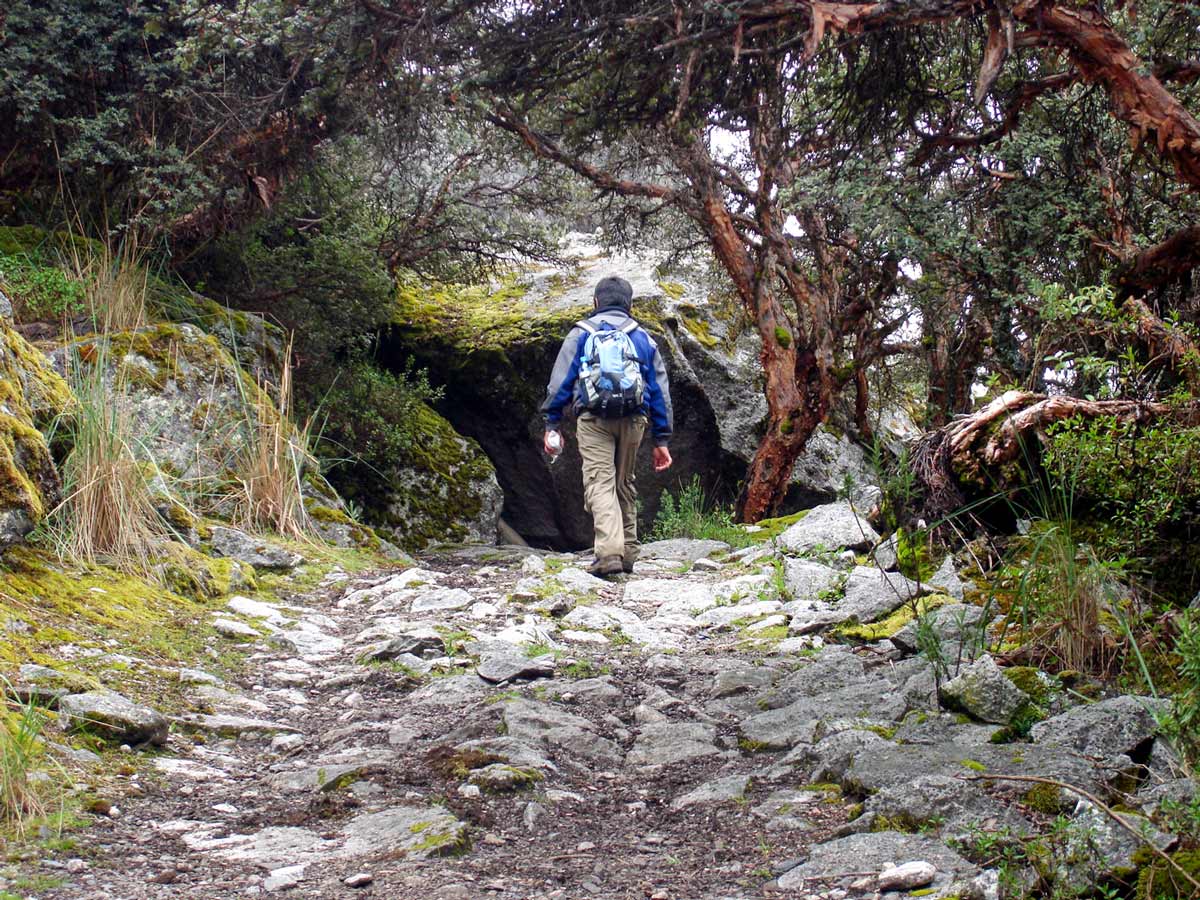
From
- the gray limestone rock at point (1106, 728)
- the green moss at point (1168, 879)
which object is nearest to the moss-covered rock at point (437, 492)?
the gray limestone rock at point (1106, 728)

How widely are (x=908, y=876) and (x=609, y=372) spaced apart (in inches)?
206

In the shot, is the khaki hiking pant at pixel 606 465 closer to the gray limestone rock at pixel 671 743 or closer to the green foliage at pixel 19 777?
the gray limestone rock at pixel 671 743

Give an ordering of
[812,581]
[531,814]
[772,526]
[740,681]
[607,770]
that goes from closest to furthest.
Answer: [531,814] → [607,770] → [740,681] → [812,581] → [772,526]

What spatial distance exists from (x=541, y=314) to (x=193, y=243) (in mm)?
4735

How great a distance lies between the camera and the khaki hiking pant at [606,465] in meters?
7.79

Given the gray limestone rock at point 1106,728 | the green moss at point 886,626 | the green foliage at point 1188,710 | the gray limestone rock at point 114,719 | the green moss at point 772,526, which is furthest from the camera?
the green moss at point 772,526

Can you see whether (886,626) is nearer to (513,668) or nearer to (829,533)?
(513,668)

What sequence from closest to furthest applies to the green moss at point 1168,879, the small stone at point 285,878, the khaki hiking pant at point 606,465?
the green moss at point 1168,879 < the small stone at point 285,878 < the khaki hiking pant at point 606,465

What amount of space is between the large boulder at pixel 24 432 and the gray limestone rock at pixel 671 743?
3015 mm

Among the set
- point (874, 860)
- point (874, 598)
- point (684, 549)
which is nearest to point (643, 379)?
point (684, 549)

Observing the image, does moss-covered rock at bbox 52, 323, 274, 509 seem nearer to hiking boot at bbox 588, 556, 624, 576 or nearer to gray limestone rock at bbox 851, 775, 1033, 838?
hiking boot at bbox 588, 556, 624, 576

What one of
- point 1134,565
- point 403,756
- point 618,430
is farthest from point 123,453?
point 1134,565

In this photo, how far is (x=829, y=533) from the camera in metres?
7.92

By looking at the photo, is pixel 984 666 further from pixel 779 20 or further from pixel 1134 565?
pixel 779 20
